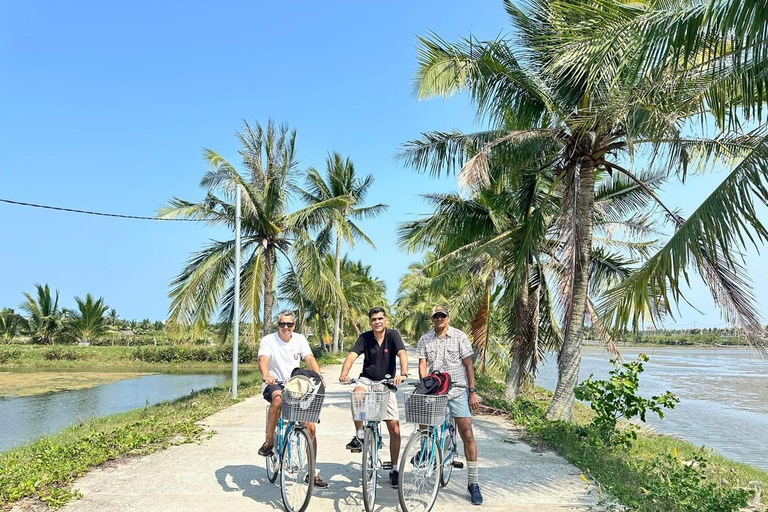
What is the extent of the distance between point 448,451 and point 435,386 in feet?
2.74

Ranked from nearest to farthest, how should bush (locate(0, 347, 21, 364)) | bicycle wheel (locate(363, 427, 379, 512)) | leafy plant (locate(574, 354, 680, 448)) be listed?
1. bicycle wheel (locate(363, 427, 379, 512))
2. leafy plant (locate(574, 354, 680, 448))
3. bush (locate(0, 347, 21, 364))

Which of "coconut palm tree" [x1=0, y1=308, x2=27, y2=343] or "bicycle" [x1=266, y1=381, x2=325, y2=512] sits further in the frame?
"coconut palm tree" [x1=0, y1=308, x2=27, y2=343]

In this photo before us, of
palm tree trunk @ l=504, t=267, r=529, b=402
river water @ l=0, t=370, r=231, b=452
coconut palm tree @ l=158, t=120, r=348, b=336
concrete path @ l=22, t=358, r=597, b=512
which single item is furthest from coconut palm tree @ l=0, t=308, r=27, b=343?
concrete path @ l=22, t=358, r=597, b=512

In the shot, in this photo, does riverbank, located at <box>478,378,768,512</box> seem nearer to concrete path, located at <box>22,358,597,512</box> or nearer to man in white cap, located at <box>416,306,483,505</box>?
concrete path, located at <box>22,358,597,512</box>

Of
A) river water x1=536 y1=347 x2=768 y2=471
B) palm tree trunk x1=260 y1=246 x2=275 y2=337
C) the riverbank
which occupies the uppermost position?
palm tree trunk x1=260 y1=246 x2=275 y2=337

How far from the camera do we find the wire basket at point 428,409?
4500 millimetres

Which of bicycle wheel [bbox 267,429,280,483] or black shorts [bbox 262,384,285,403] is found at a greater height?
black shorts [bbox 262,384,285,403]

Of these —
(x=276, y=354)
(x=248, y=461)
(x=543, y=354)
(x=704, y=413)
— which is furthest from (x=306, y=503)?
(x=704, y=413)

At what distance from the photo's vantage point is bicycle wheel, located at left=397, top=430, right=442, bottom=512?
456cm

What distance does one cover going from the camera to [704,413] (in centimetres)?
1736

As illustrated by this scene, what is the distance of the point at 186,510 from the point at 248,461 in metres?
1.79

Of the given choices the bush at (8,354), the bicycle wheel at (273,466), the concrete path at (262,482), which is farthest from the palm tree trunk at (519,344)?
the bush at (8,354)

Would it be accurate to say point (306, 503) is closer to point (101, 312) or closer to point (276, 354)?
point (276, 354)

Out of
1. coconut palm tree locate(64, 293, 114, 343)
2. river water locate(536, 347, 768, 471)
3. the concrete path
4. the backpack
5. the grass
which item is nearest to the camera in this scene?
the backpack
